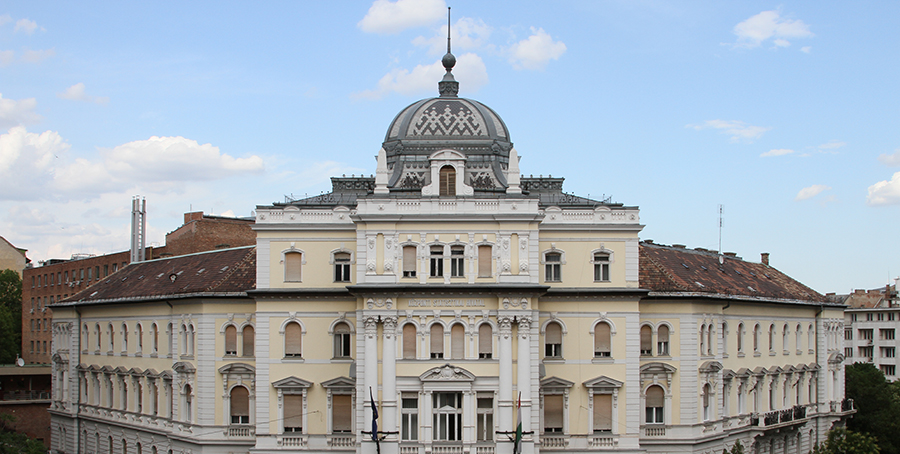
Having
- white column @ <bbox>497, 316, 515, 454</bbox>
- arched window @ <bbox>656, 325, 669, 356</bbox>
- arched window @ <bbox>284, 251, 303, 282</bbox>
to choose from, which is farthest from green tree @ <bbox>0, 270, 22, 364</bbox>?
arched window @ <bbox>656, 325, 669, 356</bbox>

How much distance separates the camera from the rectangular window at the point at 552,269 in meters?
55.3

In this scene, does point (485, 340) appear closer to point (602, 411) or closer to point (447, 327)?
point (447, 327)

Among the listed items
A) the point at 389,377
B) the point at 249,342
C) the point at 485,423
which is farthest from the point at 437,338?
the point at 249,342

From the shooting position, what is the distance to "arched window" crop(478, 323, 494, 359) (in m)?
52.2

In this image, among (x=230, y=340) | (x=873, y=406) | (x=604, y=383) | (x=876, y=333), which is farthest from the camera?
(x=876, y=333)

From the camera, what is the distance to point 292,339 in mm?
55844

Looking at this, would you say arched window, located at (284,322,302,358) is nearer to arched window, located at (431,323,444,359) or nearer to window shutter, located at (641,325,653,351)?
arched window, located at (431,323,444,359)

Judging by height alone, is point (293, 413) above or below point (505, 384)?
below

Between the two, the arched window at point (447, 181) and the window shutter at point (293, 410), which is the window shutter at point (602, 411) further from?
the window shutter at point (293, 410)

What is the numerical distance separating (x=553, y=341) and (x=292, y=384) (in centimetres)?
1438

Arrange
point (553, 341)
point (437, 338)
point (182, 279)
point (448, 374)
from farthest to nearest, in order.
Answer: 1. point (182, 279)
2. point (553, 341)
3. point (437, 338)
4. point (448, 374)

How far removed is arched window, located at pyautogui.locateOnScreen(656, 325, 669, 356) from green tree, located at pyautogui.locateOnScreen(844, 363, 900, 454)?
3342 centimetres

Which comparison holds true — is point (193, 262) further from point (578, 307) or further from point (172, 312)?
point (578, 307)

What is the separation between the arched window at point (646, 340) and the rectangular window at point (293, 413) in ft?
63.9
